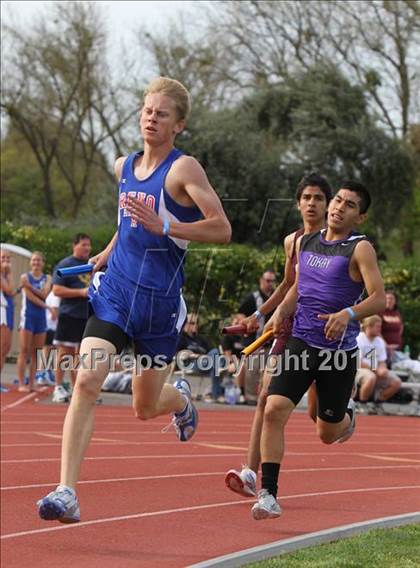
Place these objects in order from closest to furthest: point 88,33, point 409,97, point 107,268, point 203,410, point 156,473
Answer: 1. point 107,268
2. point 156,473
3. point 203,410
4. point 409,97
5. point 88,33

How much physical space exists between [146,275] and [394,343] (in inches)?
491

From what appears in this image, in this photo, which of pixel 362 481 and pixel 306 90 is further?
pixel 306 90

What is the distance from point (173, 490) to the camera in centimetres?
1014

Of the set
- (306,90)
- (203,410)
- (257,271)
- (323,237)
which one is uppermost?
(306,90)

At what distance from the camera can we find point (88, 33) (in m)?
42.8

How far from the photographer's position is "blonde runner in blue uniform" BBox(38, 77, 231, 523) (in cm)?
506

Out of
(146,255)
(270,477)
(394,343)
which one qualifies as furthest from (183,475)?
(394,343)

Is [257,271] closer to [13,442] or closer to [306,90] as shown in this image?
[13,442]

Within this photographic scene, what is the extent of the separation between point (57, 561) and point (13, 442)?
16.2ft

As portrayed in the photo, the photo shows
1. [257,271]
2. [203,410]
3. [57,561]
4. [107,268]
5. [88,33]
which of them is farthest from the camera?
[88,33]

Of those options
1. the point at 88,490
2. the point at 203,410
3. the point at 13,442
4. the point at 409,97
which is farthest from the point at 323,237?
the point at 409,97

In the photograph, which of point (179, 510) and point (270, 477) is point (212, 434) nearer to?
point (179, 510)

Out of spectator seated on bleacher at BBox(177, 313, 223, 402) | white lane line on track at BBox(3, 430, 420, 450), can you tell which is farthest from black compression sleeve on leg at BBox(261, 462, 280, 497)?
spectator seated on bleacher at BBox(177, 313, 223, 402)

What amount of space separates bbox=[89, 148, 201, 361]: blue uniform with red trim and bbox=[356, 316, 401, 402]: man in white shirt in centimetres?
944
